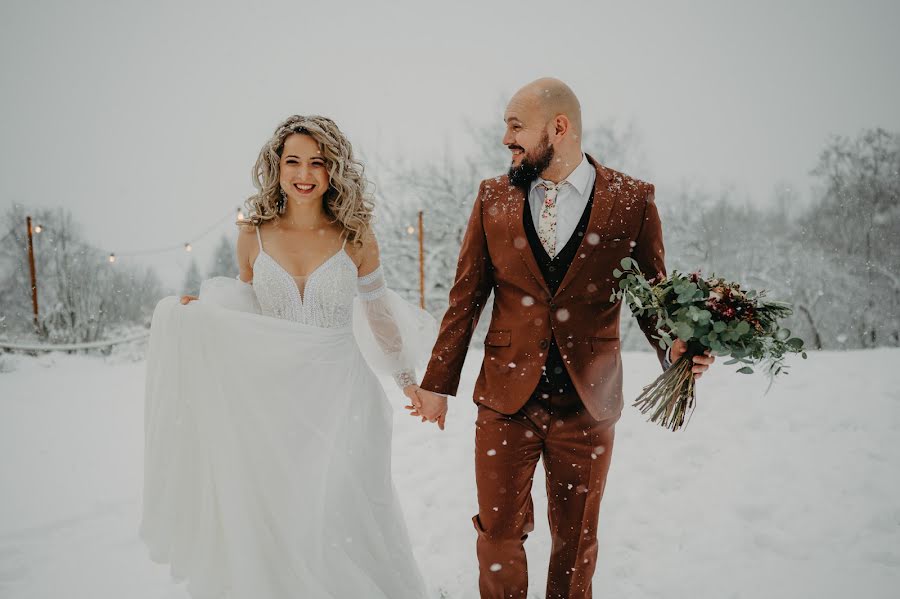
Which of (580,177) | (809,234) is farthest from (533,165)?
(809,234)

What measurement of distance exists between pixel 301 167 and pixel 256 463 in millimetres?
1481

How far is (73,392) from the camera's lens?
9.39m

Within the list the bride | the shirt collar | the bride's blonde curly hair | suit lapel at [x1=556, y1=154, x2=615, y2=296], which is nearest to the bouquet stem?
suit lapel at [x1=556, y1=154, x2=615, y2=296]

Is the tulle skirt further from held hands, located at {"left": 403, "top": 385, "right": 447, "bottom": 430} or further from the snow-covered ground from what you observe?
the snow-covered ground

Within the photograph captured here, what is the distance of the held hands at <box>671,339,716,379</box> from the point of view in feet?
6.95

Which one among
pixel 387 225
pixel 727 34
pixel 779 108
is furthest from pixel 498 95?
pixel 727 34

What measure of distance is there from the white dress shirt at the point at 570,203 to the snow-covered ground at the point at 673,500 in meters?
2.10

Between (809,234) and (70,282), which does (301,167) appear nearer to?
(809,234)

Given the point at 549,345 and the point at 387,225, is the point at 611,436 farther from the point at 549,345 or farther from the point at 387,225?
the point at 387,225

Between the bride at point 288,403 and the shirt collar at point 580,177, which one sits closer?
the bride at point 288,403

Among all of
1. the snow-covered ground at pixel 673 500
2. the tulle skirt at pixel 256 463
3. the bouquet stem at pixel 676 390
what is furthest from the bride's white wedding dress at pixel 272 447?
the bouquet stem at pixel 676 390

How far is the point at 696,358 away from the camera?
2.12 m

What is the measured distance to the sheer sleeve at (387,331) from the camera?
3135 millimetres

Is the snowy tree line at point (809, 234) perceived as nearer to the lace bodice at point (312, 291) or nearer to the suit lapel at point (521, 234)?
the lace bodice at point (312, 291)
